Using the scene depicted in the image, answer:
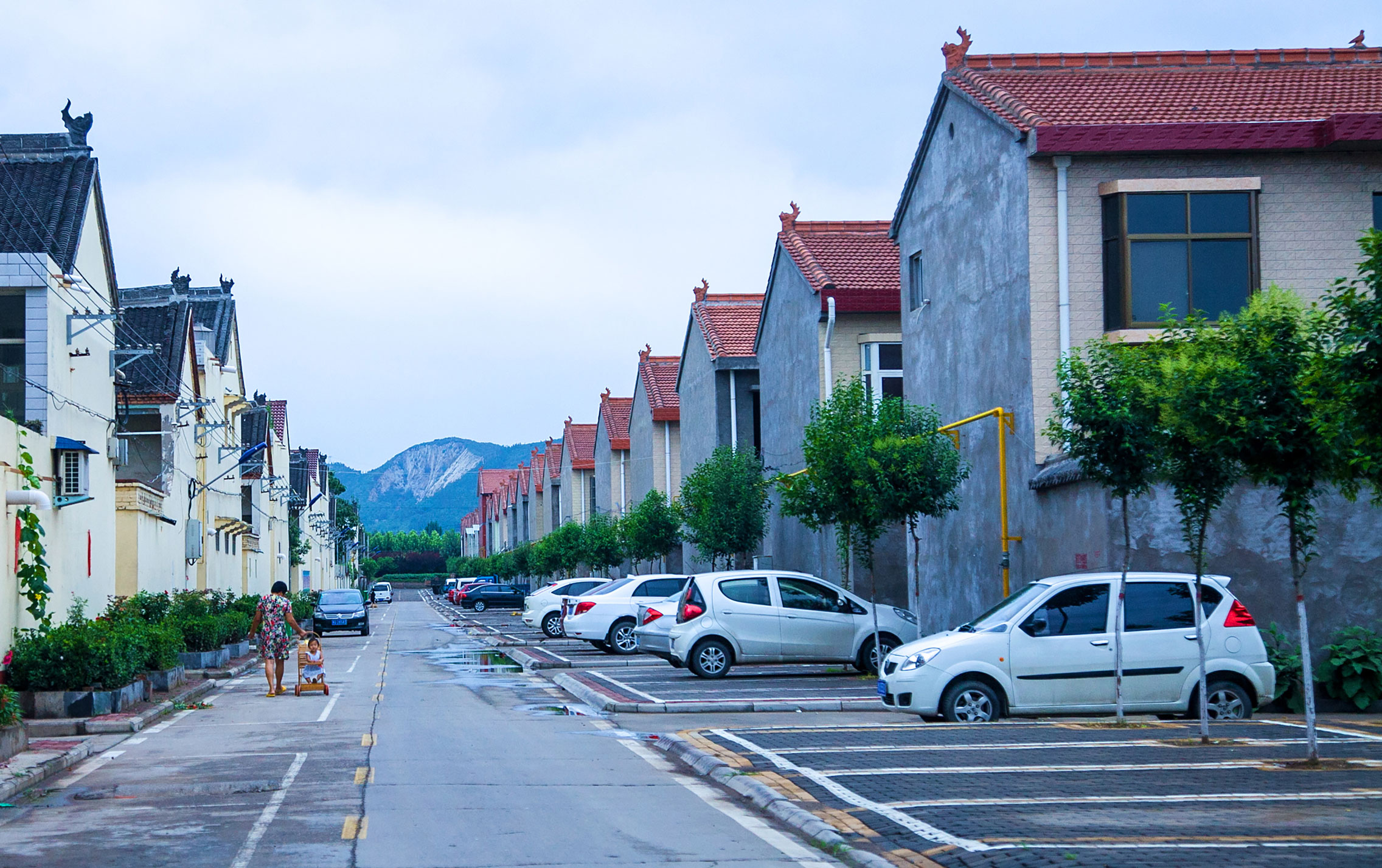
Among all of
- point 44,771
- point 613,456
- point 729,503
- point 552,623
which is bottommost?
point 552,623

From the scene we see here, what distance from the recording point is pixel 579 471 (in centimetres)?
7512

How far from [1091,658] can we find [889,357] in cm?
1621

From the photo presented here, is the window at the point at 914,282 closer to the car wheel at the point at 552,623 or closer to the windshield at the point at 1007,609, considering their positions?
the windshield at the point at 1007,609

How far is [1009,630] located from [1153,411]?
9.94ft

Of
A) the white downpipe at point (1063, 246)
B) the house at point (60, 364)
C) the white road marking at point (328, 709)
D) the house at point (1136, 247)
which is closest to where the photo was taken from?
the house at point (1136, 247)

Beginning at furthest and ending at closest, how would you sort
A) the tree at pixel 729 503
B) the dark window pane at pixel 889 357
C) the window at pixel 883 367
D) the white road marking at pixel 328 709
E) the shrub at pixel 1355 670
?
the tree at pixel 729 503, the dark window pane at pixel 889 357, the window at pixel 883 367, the white road marking at pixel 328 709, the shrub at pixel 1355 670

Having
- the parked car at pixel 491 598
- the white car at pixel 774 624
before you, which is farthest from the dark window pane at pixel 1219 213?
the parked car at pixel 491 598

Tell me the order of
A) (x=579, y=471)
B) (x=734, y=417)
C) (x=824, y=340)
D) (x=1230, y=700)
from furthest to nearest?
(x=579, y=471) < (x=734, y=417) < (x=824, y=340) < (x=1230, y=700)

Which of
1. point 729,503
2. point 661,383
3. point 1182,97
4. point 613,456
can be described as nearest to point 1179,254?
point 1182,97

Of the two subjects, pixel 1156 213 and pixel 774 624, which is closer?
pixel 1156 213

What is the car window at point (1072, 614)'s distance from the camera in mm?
15578

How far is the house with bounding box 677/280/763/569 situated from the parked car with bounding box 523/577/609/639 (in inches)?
140

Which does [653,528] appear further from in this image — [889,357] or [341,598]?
[889,357]

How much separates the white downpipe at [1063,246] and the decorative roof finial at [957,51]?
4964mm
